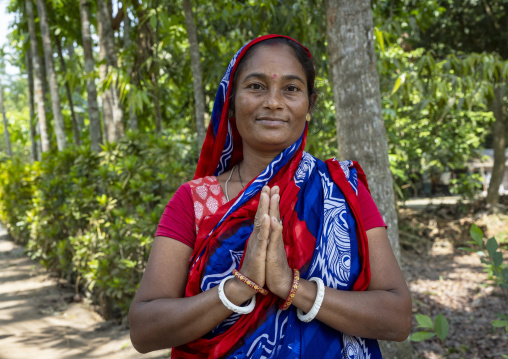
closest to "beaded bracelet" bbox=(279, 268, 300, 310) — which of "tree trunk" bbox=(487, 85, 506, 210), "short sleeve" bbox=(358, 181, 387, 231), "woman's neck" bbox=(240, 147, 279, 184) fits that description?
"short sleeve" bbox=(358, 181, 387, 231)

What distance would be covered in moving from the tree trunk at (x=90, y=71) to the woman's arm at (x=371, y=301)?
17.5 ft

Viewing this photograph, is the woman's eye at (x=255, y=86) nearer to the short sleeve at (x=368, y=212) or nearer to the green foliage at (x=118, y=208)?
Result: the short sleeve at (x=368, y=212)

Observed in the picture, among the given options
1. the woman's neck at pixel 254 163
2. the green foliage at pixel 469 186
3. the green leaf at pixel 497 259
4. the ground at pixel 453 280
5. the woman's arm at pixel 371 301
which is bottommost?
the ground at pixel 453 280

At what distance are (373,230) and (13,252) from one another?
1027cm

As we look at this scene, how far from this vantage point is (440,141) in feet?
34.2

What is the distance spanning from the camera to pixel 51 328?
4.93 m

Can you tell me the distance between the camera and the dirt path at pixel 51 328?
4262mm

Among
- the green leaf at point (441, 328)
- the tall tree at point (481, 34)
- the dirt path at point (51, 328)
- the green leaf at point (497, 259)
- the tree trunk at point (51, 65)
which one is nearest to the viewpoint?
the green leaf at point (497, 259)

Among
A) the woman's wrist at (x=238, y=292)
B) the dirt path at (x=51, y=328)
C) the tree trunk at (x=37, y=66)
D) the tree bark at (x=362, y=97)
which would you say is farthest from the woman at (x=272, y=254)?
the tree trunk at (x=37, y=66)

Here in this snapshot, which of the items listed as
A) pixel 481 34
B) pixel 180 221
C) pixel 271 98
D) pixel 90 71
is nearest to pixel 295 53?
pixel 271 98

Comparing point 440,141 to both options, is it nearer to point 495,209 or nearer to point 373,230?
point 495,209

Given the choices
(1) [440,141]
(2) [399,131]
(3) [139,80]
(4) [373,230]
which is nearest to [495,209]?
(1) [440,141]

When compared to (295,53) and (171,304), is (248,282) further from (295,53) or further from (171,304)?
(295,53)

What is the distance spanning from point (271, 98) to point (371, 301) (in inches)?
28.5
